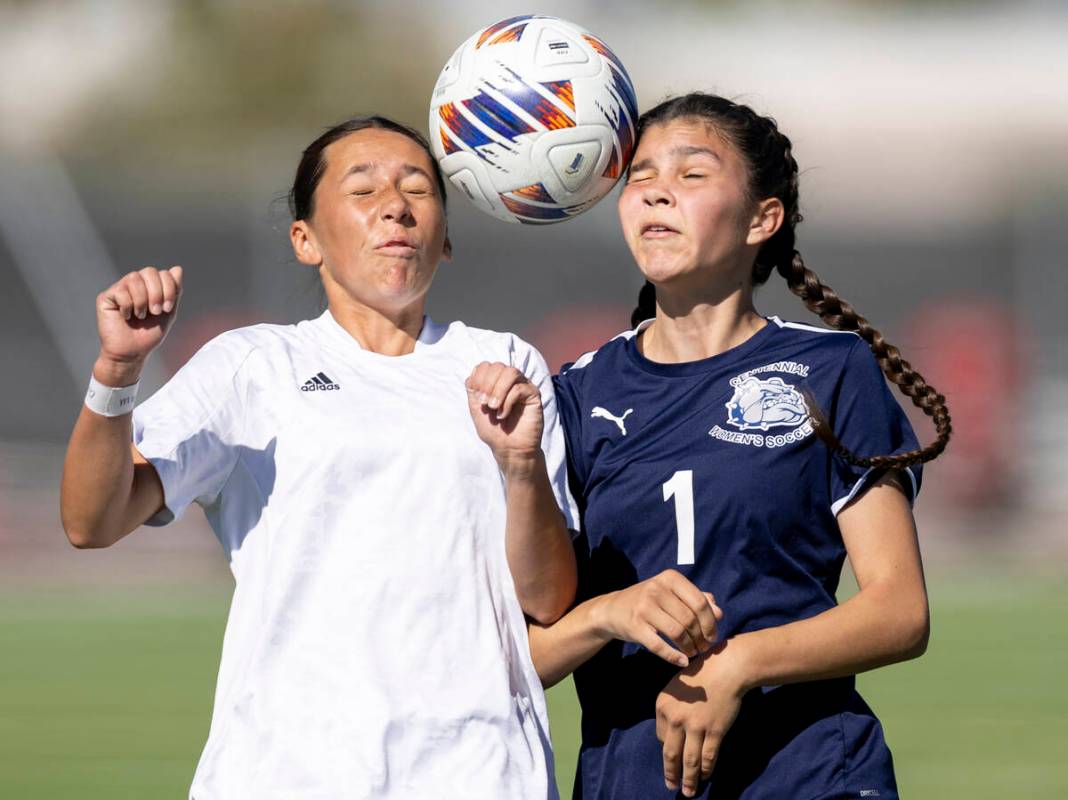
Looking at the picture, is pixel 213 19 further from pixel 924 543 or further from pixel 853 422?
pixel 853 422

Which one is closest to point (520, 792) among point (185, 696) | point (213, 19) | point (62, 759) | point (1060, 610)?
point (62, 759)

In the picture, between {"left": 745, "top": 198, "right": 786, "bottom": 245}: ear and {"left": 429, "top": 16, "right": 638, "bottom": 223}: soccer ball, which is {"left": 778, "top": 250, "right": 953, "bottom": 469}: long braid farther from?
{"left": 429, "top": 16, "right": 638, "bottom": 223}: soccer ball

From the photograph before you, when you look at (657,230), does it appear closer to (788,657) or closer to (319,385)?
(319,385)

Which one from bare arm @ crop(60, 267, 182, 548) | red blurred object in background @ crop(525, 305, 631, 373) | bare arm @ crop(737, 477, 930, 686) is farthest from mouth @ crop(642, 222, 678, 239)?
red blurred object in background @ crop(525, 305, 631, 373)

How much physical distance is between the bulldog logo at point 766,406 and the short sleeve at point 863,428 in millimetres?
74

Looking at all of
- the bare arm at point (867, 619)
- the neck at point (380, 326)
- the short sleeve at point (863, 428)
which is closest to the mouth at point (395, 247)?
the neck at point (380, 326)

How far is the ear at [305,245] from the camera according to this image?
3418mm

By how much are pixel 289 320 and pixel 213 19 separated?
27.8 feet

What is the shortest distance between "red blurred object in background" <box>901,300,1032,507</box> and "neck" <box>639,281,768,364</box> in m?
12.2

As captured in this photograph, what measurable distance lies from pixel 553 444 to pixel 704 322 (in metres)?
0.39

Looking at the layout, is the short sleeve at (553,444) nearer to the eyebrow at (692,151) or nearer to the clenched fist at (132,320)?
the eyebrow at (692,151)

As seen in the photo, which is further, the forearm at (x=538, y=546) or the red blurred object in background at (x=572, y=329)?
the red blurred object in background at (x=572, y=329)

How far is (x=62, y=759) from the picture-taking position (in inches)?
275

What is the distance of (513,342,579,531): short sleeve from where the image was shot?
10.5 feet
